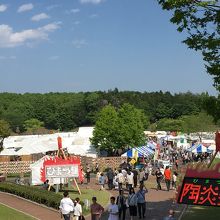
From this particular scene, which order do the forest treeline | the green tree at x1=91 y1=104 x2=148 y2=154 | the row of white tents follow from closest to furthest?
the row of white tents, the green tree at x1=91 y1=104 x2=148 y2=154, the forest treeline

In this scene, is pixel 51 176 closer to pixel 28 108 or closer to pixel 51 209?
pixel 51 209

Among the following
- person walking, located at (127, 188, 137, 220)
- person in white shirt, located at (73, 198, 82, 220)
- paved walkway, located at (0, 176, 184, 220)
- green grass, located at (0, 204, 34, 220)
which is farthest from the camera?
paved walkway, located at (0, 176, 184, 220)

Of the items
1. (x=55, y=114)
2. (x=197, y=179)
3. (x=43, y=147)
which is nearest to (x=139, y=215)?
(x=197, y=179)

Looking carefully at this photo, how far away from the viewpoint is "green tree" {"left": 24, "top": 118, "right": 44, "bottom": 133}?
402 ft

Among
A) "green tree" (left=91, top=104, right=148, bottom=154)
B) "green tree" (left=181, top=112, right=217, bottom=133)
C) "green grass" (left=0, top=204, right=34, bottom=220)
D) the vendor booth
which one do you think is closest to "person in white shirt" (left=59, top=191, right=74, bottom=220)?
"green grass" (left=0, top=204, right=34, bottom=220)

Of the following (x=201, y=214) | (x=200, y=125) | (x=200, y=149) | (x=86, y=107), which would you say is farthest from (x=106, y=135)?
(x=86, y=107)

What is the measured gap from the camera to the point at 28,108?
13762 centimetres

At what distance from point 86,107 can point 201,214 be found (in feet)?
390

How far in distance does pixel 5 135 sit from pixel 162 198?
3709cm

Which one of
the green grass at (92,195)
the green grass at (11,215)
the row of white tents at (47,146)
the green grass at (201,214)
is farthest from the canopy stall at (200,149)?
the green grass at (11,215)

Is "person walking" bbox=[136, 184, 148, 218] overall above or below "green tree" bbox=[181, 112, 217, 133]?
below

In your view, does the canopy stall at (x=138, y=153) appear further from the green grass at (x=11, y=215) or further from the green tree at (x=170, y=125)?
the green tree at (x=170, y=125)

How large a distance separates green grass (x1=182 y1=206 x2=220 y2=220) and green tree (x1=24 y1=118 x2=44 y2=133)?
102 meters

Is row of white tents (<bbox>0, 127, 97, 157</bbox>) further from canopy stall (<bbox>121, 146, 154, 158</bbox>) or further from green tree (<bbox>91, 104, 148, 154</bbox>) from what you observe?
canopy stall (<bbox>121, 146, 154, 158</bbox>)
